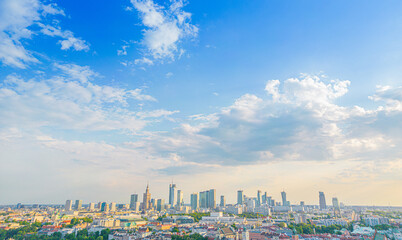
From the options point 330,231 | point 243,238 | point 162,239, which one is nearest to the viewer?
point 162,239

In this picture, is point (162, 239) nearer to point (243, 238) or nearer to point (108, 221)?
point (243, 238)

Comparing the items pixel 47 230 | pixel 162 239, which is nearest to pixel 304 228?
pixel 162 239

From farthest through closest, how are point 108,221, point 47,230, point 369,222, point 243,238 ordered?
point 369,222
point 108,221
point 47,230
point 243,238

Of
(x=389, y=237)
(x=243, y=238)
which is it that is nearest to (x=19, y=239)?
(x=243, y=238)

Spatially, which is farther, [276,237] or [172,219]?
[172,219]

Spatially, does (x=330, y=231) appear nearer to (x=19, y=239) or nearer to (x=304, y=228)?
(x=304, y=228)

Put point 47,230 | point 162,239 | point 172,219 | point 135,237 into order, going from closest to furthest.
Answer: point 162,239 < point 135,237 < point 47,230 < point 172,219

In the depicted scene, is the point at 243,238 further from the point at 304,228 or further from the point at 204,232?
the point at 304,228

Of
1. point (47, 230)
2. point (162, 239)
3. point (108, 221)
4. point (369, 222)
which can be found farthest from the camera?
point (369, 222)

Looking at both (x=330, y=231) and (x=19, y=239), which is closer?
(x=19, y=239)
